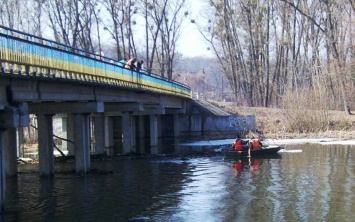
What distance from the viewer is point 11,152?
87.4 ft

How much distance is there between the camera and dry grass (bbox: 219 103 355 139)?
163 feet

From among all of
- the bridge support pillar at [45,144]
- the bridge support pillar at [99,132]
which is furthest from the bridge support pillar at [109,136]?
the bridge support pillar at [45,144]

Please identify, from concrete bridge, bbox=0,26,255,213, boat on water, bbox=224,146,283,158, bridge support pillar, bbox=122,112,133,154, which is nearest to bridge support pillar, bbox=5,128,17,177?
concrete bridge, bbox=0,26,255,213

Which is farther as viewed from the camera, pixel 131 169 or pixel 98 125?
pixel 98 125

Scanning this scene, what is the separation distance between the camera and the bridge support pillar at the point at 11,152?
26312 millimetres

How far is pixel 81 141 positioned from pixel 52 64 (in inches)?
214

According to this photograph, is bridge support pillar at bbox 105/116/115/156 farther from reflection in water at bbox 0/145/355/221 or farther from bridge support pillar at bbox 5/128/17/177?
bridge support pillar at bbox 5/128/17/177

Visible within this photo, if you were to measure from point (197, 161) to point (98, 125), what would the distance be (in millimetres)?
7371

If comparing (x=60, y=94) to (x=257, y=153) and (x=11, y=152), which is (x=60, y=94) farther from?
(x=257, y=153)

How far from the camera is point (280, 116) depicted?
59406mm

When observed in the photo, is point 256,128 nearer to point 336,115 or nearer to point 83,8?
point 336,115

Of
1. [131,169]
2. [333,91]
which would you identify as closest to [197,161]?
[131,169]

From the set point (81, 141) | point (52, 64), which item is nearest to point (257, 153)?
point (81, 141)

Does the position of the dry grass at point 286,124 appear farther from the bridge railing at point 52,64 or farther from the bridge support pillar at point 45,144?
the bridge support pillar at point 45,144
